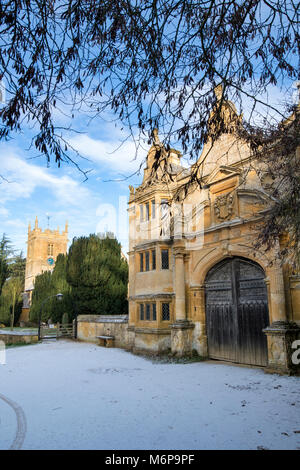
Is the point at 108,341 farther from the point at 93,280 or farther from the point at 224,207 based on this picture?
the point at 224,207

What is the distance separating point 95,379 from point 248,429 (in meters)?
5.08

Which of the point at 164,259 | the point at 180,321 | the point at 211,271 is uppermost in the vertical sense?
the point at 164,259

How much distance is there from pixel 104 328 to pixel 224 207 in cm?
963

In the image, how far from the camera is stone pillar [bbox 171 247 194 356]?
1225 cm

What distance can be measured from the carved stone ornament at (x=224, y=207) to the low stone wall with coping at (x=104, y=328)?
722 cm

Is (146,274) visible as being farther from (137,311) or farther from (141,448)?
(141,448)

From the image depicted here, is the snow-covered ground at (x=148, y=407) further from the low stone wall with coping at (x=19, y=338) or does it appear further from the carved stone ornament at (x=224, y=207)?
the low stone wall with coping at (x=19, y=338)

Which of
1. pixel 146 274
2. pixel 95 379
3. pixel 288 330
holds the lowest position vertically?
pixel 95 379

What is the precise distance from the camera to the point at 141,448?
4566 millimetres

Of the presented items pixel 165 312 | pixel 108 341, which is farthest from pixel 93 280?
pixel 165 312

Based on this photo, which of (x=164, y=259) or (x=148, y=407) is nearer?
(x=148, y=407)

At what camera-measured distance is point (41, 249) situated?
2613 inches

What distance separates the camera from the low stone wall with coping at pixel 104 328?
16.1 metres
